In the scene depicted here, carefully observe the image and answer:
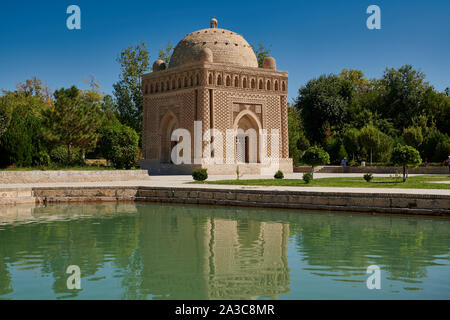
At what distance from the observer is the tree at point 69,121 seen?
20.5m

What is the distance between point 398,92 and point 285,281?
1478 inches

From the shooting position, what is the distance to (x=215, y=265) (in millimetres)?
6762

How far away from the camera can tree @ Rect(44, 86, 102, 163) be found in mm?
20469

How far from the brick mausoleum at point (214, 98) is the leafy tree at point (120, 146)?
13.7 feet

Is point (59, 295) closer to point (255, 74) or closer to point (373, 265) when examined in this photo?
point (373, 265)

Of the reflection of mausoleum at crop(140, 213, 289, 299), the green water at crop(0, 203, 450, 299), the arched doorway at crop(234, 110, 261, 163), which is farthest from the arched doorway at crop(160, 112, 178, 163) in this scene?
the reflection of mausoleum at crop(140, 213, 289, 299)

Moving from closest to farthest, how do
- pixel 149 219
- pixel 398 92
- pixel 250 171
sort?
1. pixel 149 219
2. pixel 250 171
3. pixel 398 92

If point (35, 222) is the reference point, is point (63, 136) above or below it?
above

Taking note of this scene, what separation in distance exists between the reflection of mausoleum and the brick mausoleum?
14967 millimetres

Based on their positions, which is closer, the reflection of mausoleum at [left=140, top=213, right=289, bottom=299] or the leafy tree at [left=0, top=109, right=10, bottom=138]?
the reflection of mausoleum at [left=140, top=213, right=289, bottom=299]

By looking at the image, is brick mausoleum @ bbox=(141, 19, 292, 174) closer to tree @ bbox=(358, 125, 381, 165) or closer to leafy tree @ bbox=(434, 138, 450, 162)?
tree @ bbox=(358, 125, 381, 165)

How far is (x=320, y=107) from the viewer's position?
1529 inches
